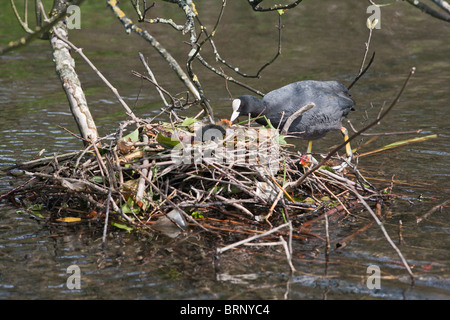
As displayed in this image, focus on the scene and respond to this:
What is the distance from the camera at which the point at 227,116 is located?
7.86m

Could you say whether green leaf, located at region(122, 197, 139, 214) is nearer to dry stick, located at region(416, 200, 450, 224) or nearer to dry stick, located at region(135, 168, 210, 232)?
dry stick, located at region(135, 168, 210, 232)

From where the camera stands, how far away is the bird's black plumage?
5531 mm

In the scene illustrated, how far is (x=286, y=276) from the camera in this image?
156 inches

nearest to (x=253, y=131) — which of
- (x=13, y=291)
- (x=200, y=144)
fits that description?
(x=200, y=144)

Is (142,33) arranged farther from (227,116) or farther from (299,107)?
(227,116)

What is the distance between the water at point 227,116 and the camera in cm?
390

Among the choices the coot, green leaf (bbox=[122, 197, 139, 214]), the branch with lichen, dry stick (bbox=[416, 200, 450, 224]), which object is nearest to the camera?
the branch with lichen

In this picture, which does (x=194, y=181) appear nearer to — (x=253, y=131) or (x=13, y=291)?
(x=253, y=131)

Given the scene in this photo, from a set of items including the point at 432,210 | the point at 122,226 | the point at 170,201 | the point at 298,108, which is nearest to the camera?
the point at 170,201

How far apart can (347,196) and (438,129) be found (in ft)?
8.93

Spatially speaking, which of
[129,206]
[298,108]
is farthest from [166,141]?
[298,108]

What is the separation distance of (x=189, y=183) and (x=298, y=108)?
1.32 m

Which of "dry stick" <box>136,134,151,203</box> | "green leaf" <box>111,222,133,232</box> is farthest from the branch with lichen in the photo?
"green leaf" <box>111,222,133,232</box>

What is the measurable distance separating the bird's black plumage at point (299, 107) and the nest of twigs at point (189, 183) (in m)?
0.57
